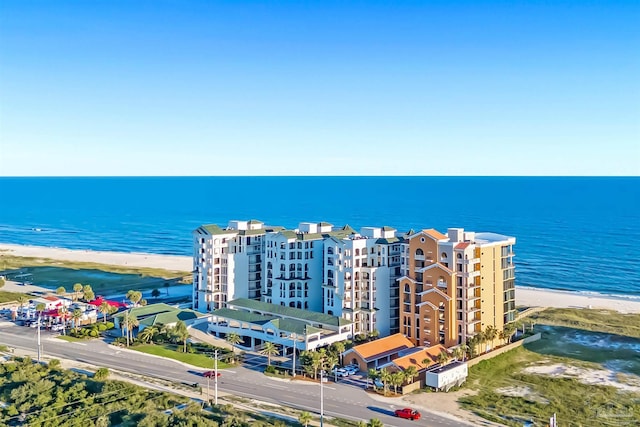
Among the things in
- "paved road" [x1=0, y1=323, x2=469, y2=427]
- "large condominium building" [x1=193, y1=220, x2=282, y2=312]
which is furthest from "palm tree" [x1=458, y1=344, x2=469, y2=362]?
"large condominium building" [x1=193, y1=220, x2=282, y2=312]

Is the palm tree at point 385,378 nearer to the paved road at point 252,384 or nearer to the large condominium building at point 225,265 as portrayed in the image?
the paved road at point 252,384

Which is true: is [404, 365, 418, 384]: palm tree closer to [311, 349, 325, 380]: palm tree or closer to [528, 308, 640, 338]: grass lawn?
[311, 349, 325, 380]: palm tree

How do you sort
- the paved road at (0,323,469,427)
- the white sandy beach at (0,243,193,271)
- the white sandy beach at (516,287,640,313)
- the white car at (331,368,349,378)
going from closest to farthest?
the paved road at (0,323,469,427) → the white car at (331,368,349,378) → the white sandy beach at (516,287,640,313) → the white sandy beach at (0,243,193,271)

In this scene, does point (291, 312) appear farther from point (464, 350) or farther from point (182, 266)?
point (182, 266)

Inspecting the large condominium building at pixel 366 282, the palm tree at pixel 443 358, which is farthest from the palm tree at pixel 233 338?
the palm tree at pixel 443 358

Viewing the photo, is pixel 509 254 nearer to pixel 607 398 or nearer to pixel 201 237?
pixel 607 398

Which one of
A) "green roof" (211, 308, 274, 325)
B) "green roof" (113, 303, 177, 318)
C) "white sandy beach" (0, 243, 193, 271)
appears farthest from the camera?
"white sandy beach" (0, 243, 193, 271)
